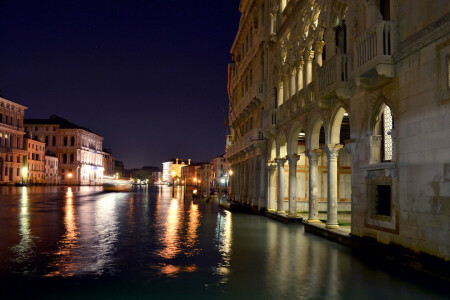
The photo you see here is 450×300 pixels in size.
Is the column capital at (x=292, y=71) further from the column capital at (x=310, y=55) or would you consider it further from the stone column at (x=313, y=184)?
the stone column at (x=313, y=184)

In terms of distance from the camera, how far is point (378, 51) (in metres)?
10.1

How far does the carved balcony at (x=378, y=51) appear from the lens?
1003cm

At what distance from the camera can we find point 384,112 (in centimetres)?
1191

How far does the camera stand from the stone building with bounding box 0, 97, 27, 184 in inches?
3588

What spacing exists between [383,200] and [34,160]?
10820 cm

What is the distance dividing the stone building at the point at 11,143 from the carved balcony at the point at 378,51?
93.1 m

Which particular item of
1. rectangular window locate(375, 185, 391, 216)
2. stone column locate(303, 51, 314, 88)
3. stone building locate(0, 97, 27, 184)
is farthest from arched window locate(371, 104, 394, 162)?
stone building locate(0, 97, 27, 184)

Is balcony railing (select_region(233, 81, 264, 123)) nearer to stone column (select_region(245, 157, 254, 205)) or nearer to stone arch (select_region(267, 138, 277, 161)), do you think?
stone arch (select_region(267, 138, 277, 161))

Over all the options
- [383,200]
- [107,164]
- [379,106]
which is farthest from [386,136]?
[107,164]

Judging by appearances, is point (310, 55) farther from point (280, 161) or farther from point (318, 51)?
point (280, 161)

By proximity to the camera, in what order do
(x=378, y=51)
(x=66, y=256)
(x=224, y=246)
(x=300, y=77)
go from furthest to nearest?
1. (x=300, y=77)
2. (x=224, y=246)
3. (x=66, y=256)
4. (x=378, y=51)

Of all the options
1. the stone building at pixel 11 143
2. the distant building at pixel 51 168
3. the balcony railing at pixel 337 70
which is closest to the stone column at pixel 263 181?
the balcony railing at pixel 337 70

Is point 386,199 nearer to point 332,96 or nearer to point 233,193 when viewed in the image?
point 332,96

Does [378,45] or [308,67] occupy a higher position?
[308,67]
